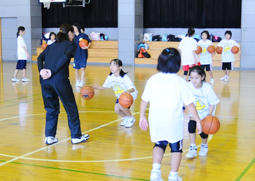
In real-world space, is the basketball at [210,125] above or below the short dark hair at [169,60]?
below

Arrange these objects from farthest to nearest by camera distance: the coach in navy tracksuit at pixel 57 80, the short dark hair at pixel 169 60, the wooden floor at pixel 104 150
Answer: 1. the coach in navy tracksuit at pixel 57 80
2. the wooden floor at pixel 104 150
3. the short dark hair at pixel 169 60

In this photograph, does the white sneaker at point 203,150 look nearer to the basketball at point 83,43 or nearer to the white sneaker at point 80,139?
the white sneaker at point 80,139

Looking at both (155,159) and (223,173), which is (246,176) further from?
(155,159)

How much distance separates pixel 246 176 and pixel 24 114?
4.11m

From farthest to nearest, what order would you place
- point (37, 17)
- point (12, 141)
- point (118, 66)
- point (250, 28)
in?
point (37, 17)
point (250, 28)
point (118, 66)
point (12, 141)

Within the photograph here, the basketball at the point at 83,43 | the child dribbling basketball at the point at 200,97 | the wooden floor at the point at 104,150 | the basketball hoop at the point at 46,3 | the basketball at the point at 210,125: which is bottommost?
the wooden floor at the point at 104,150

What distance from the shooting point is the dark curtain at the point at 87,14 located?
718 inches

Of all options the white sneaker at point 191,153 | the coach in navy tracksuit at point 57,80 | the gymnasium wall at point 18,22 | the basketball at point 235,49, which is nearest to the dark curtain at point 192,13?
the basketball at point 235,49

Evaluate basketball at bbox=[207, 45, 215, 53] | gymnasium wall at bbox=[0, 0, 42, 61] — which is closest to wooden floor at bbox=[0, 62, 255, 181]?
basketball at bbox=[207, 45, 215, 53]

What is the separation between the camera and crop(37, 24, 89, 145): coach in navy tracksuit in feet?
14.4

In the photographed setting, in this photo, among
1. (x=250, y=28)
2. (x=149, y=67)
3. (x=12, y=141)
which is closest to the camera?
(x=12, y=141)

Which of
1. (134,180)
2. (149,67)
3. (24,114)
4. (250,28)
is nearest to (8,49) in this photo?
(149,67)

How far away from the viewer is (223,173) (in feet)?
11.7

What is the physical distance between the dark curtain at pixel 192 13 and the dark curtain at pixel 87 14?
170 centimetres
